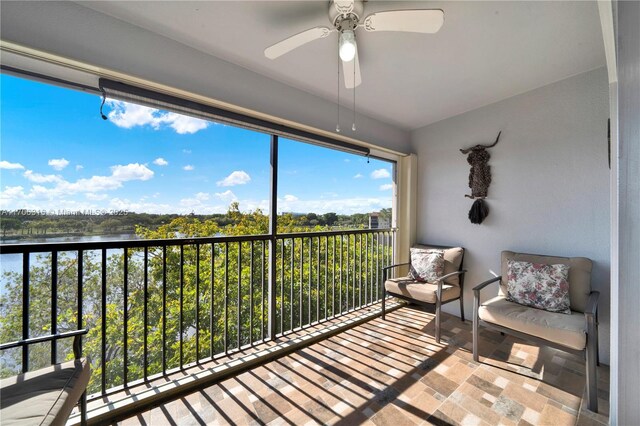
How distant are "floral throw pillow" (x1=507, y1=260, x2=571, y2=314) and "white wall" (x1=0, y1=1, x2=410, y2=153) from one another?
96.2 inches

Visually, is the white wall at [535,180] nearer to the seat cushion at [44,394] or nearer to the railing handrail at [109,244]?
the railing handrail at [109,244]

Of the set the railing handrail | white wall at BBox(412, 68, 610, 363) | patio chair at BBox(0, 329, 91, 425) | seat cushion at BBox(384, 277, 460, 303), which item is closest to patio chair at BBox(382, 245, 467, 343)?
seat cushion at BBox(384, 277, 460, 303)

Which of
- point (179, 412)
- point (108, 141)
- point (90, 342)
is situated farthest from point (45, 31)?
point (90, 342)

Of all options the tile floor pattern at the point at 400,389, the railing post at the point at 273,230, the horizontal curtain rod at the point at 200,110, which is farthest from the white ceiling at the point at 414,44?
the tile floor pattern at the point at 400,389

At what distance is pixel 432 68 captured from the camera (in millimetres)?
2273

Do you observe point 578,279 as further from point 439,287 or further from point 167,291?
point 167,291

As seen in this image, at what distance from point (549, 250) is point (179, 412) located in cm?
346

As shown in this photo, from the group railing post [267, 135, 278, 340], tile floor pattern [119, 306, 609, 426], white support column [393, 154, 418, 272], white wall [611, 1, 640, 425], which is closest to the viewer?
white wall [611, 1, 640, 425]

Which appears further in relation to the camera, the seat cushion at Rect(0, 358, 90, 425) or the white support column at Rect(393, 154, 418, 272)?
the white support column at Rect(393, 154, 418, 272)

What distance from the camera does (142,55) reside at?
1.75 m

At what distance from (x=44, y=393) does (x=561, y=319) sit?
124 inches

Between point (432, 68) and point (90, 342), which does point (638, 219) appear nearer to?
point (432, 68)

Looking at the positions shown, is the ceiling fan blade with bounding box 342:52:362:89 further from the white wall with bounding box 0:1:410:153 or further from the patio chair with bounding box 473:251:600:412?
the patio chair with bounding box 473:251:600:412

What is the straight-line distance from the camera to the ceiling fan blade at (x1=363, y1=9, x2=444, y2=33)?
1.28 meters
